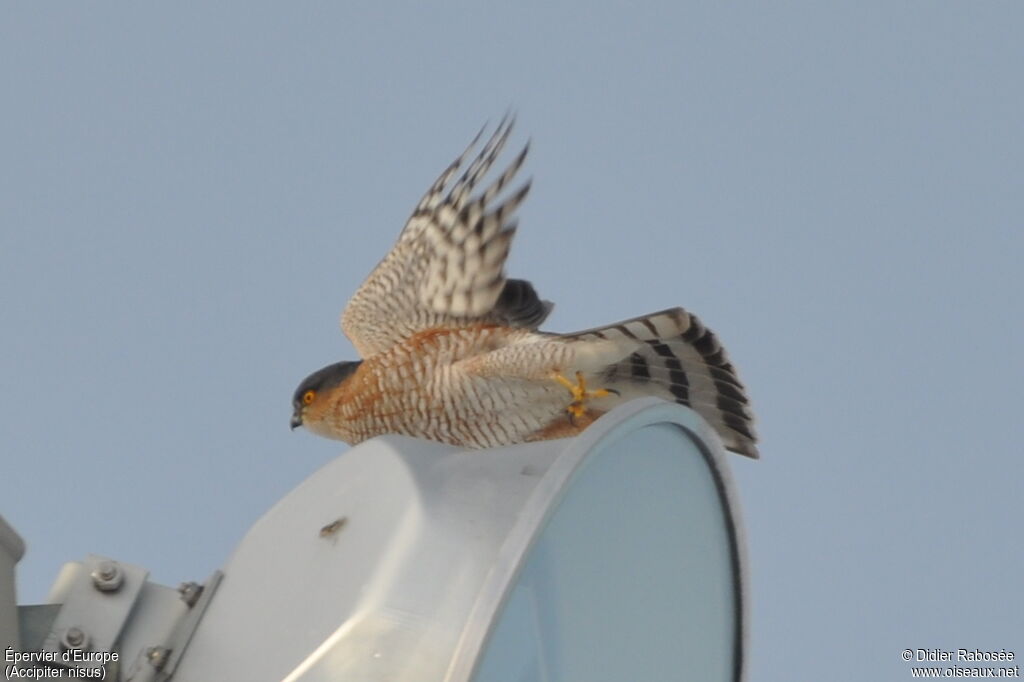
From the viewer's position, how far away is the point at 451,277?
681cm

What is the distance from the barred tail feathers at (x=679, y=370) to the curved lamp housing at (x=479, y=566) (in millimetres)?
3810

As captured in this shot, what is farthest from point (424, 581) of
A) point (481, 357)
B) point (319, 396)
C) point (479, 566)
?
point (319, 396)

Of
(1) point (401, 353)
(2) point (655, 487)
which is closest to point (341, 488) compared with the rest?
(2) point (655, 487)

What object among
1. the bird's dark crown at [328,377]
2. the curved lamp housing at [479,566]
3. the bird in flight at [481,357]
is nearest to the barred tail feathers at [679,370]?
the bird in flight at [481,357]

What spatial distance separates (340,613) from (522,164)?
16.5 ft

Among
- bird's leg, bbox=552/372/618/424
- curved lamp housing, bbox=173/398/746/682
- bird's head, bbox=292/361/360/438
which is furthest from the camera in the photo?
bird's head, bbox=292/361/360/438

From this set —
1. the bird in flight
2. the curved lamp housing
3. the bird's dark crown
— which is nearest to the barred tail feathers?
the bird in flight

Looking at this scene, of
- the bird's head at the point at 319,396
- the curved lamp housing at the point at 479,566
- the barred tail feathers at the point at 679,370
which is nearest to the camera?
the curved lamp housing at the point at 479,566

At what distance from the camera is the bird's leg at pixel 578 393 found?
252 inches

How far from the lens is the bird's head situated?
6.80 metres

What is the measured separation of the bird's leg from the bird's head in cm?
100

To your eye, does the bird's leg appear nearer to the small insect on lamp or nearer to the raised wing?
the raised wing

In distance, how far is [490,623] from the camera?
5.42ft

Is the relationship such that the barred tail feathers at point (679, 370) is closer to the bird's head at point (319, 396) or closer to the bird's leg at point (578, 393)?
the bird's leg at point (578, 393)
